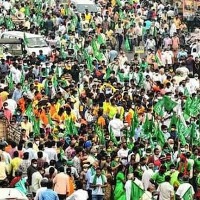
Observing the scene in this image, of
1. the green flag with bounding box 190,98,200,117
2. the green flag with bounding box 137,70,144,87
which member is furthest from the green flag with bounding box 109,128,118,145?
the green flag with bounding box 137,70,144,87

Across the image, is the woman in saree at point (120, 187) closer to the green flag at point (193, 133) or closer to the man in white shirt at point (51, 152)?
the man in white shirt at point (51, 152)

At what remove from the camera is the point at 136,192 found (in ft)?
64.0

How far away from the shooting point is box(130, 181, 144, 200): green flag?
19.5m

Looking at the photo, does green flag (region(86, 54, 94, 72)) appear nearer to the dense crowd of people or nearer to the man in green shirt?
the dense crowd of people

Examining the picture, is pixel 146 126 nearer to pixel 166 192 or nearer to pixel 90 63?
pixel 166 192

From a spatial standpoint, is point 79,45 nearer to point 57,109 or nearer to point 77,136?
point 57,109

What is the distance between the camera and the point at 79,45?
1334 inches

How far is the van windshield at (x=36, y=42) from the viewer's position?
34594 millimetres

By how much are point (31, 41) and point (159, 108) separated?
10426 mm

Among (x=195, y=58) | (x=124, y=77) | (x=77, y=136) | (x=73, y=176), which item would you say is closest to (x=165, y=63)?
(x=195, y=58)

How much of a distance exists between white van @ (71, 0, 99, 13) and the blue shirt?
21.3 m

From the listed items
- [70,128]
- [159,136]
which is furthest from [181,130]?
[70,128]

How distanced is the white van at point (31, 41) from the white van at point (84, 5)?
4872 millimetres

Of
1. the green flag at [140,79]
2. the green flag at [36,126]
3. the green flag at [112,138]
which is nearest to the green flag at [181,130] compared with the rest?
the green flag at [112,138]
